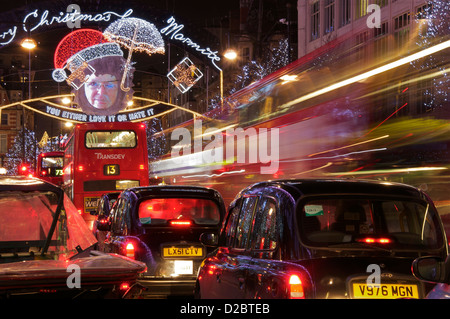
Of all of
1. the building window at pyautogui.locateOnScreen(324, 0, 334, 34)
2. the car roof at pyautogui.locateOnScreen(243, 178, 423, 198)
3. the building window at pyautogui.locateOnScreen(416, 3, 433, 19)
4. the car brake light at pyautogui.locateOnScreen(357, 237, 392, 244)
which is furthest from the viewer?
the building window at pyautogui.locateOnScreen(324, 0, 334, 34)

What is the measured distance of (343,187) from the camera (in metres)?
5.88

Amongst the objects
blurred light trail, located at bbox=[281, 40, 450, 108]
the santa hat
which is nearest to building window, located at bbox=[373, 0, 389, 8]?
the santa hat

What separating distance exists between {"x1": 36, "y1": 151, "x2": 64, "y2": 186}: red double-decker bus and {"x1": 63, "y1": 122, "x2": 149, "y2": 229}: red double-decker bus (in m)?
20.0

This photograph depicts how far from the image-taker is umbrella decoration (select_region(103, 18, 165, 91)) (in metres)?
36.1

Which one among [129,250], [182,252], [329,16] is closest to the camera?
[129,250]

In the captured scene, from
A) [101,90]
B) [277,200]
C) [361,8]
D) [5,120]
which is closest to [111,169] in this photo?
[101,90]

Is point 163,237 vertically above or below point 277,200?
below

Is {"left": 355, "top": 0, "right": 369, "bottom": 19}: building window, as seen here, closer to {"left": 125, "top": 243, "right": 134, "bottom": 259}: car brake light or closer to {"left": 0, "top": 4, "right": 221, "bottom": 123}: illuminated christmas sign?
{"left": 0, "top": 4, "right": 221, "bottom": 123}: illuminated christmas sign

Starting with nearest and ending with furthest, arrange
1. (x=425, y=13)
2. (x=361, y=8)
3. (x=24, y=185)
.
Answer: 1. (x=24, y=185)
2. (x=425, y=13)
3. (x=361, y=8)

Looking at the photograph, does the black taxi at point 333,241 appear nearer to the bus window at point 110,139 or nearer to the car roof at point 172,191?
the car roof at point 172,191

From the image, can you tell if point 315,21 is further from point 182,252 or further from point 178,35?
point 182,252

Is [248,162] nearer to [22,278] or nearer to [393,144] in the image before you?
[393,144]

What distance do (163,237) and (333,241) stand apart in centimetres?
491
